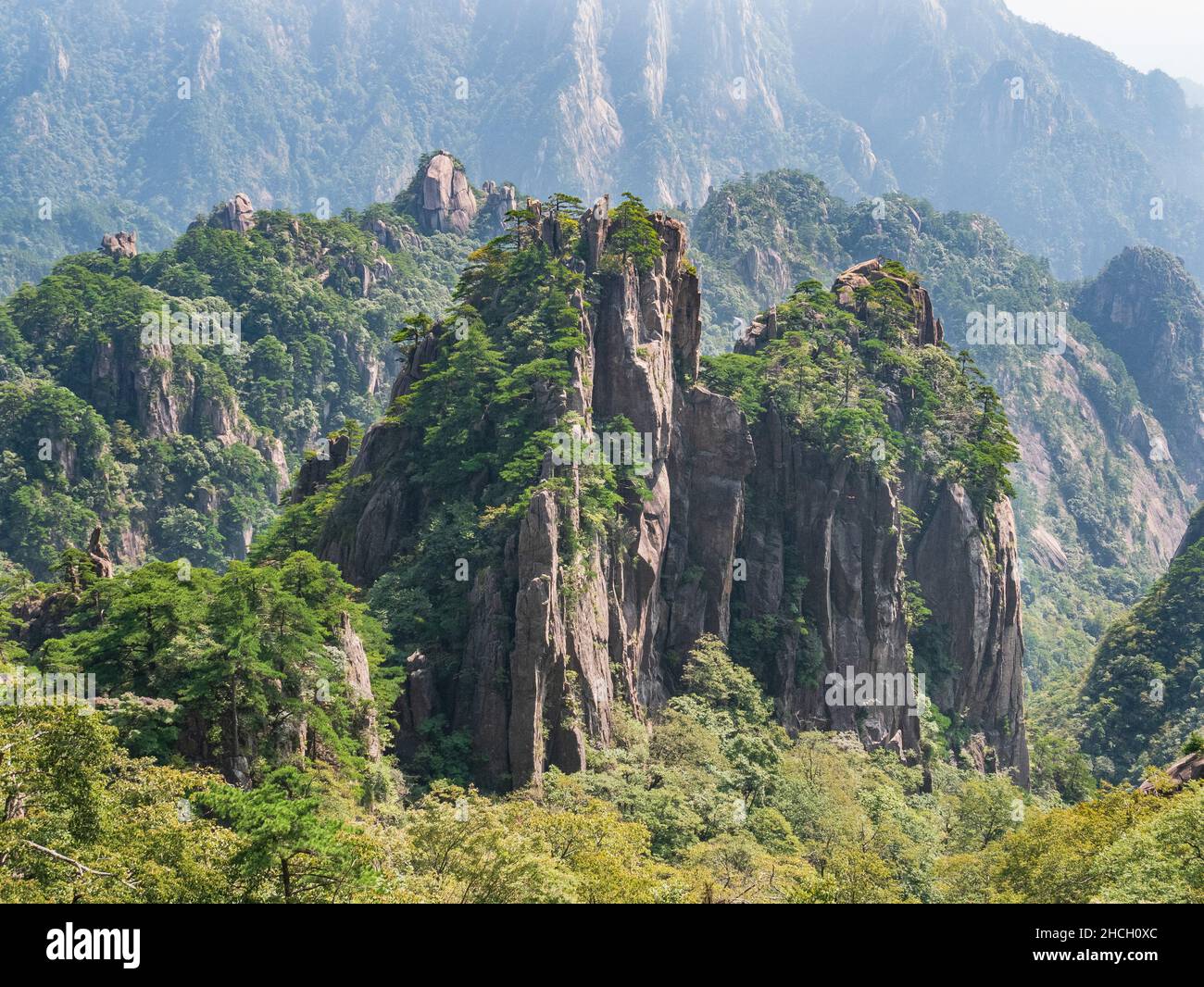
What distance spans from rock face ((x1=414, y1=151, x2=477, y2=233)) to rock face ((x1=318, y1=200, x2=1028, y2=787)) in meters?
87.0

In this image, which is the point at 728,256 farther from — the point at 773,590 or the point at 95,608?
the point at 95,608

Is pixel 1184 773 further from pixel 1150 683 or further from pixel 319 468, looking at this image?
pixel 1150 683

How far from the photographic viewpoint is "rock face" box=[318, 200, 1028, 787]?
4403 centimetres

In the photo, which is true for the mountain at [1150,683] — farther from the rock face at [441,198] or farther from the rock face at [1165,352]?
the rock face at [1165,352]

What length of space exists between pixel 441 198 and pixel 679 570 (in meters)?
104

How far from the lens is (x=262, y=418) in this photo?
114500mm

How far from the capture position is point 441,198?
152500mm

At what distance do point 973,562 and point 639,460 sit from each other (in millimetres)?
26057

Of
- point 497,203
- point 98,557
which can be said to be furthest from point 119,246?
point 98,557

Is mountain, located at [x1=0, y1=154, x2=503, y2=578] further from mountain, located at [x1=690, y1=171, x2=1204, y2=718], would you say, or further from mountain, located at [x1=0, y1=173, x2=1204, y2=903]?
mountain, located at [x1=690, y1=171, x2=1204, y2=718]

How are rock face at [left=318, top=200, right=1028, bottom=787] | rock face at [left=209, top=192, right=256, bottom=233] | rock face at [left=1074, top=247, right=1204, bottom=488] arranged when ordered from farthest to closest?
rock face at [left=1074, top=247, right=1204, bottom=488] < rock face at [left=209, top=192, right=256, bottom=233] < rock face at [left=318, top=200, right=1028, bottom=787]

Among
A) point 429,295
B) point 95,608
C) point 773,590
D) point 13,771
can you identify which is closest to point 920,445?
point 773,590

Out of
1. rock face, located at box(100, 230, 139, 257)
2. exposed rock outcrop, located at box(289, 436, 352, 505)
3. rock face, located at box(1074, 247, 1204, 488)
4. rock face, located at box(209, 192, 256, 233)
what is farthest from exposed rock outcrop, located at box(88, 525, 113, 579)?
rock face, located at box(1074, 247, 1204, 488)

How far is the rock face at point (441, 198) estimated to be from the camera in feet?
499
